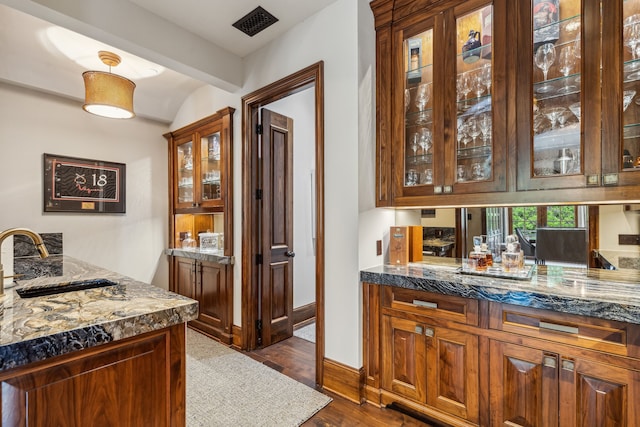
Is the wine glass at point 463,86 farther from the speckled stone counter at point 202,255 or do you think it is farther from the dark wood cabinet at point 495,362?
the speckled stone counter at point 202,255

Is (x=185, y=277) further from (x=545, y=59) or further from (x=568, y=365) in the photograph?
(x=545, y=59)

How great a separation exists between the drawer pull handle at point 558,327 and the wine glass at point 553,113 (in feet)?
3.45

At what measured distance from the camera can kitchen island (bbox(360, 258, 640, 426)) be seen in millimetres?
1349

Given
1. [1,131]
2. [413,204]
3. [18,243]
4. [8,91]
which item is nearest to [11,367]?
[413,204]

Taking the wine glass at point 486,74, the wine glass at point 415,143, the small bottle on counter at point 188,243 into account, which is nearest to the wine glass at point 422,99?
the wine glass at point 415,143

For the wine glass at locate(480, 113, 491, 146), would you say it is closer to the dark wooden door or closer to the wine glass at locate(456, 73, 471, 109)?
the wine glass at locate(456, 73, 471, 109)

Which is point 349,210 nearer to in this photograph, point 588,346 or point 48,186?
point 588,346

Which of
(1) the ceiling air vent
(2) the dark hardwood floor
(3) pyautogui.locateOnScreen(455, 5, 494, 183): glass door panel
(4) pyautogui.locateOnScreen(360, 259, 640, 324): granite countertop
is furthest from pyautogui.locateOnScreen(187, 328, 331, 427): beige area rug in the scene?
(1) the ceiling air vent

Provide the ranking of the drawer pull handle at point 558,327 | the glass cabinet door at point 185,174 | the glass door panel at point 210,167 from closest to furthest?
the drawer pull handle at point 558,327 → the glass door panel at point 210,167 → the glass cabinet door at point 185,174

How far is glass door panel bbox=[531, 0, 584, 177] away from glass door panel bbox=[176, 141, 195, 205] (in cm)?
349

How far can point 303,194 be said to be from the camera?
3.82 metres

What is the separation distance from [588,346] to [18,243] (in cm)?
451

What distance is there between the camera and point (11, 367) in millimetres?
805

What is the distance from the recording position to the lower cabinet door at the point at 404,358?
189 cm
